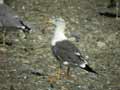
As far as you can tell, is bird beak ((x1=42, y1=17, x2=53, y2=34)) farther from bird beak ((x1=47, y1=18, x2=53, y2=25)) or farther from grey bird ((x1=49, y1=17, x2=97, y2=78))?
grey bird ((x1=49, y1=17, x2=97, y2=78))

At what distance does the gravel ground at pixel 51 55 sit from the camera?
8.58 meters

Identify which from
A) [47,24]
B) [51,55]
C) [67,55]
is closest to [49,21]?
[47,24]

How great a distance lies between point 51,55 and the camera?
32.9 feet

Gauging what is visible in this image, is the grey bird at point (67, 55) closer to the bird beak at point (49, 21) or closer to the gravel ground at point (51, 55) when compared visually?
the gravel ground at point (51, 55)

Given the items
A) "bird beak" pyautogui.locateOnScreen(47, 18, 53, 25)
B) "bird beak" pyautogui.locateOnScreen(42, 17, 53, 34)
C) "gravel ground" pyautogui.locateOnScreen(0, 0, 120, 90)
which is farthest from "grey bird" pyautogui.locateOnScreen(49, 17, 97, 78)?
"bird beak" pyautogui.locateOnScreen(47, 18, 53, 25)

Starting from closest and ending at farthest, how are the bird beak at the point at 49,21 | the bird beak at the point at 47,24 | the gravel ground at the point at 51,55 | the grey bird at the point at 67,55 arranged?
the grey bird at the point at 67,55 < the gravel ground at the point at 51,55 < the bird beak at the point at 47,24 < the bird beak at the point at 49,21

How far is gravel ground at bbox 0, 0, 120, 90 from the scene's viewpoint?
8.58 m

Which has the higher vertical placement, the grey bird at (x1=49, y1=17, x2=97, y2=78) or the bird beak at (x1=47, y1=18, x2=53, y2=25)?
the grey bird at (x1=49, y1=17, x2=97, y2=78)

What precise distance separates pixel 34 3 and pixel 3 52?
12.4 feet

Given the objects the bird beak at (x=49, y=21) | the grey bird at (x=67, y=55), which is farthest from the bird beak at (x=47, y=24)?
the grey bird at (x=67, y=55)

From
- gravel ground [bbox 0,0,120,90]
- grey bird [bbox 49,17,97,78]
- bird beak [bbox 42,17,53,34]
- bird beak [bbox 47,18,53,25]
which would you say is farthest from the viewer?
bird beak [bbox 47,18,53,25]

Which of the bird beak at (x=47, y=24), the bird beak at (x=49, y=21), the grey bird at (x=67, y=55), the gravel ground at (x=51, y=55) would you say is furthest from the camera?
the bird beak at (x=49, y=21)

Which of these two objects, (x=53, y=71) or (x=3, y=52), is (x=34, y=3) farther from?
(x=53, y=71)

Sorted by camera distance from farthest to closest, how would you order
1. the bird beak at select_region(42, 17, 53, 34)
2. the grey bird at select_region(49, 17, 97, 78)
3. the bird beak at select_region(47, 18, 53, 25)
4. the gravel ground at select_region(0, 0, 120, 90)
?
the bird beak at select_region(47, 18, 53, 25) → the bird beak at select_region(42, 17, 53, 34) → the gravel ground at select_region(0, 0, 120, 90) → the grey bird at select_region(49, 17, 97, 78)
